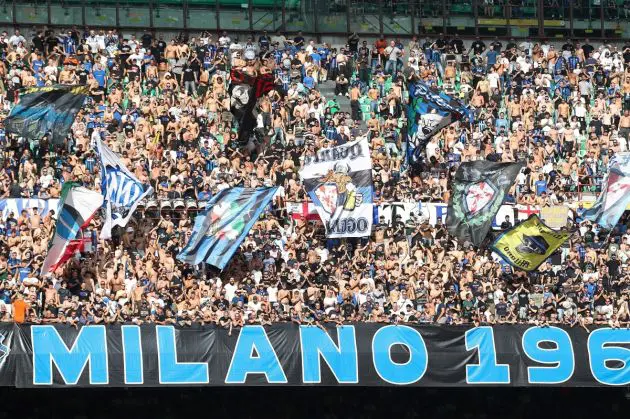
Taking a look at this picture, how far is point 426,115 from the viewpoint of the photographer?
2076 inches

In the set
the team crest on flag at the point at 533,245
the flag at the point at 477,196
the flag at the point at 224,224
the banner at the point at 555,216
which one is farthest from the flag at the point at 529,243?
the flag at the point at 224,224

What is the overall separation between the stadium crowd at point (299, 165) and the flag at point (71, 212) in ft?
1.58

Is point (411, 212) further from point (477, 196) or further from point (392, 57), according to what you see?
point (392, 57)

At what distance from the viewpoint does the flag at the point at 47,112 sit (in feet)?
163

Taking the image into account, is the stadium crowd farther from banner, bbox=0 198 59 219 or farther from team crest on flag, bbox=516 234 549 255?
team crest on flag, bbox=516 234 549 255

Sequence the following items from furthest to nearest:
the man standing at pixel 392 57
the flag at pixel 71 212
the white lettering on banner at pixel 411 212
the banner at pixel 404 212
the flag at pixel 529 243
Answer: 1. the man standing at pixel 392 57
2. the white lettering on banner at pixel 411 212
3. the banner at pixel 404 212
4. the flag at pixel 529 243
5. the flag at pixel 71 212

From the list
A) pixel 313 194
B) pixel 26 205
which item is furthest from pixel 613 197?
pixel 26 205

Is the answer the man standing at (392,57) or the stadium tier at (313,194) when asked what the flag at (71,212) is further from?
the man standing at (392,57)

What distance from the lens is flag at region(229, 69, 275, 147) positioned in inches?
2067

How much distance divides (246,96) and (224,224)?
716 cm

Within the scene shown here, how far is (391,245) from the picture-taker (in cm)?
A: 4850

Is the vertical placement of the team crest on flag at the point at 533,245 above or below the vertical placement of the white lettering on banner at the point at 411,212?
below

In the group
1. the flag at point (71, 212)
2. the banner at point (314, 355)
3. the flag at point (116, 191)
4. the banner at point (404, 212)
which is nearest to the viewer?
the banner at point (314, 355)
